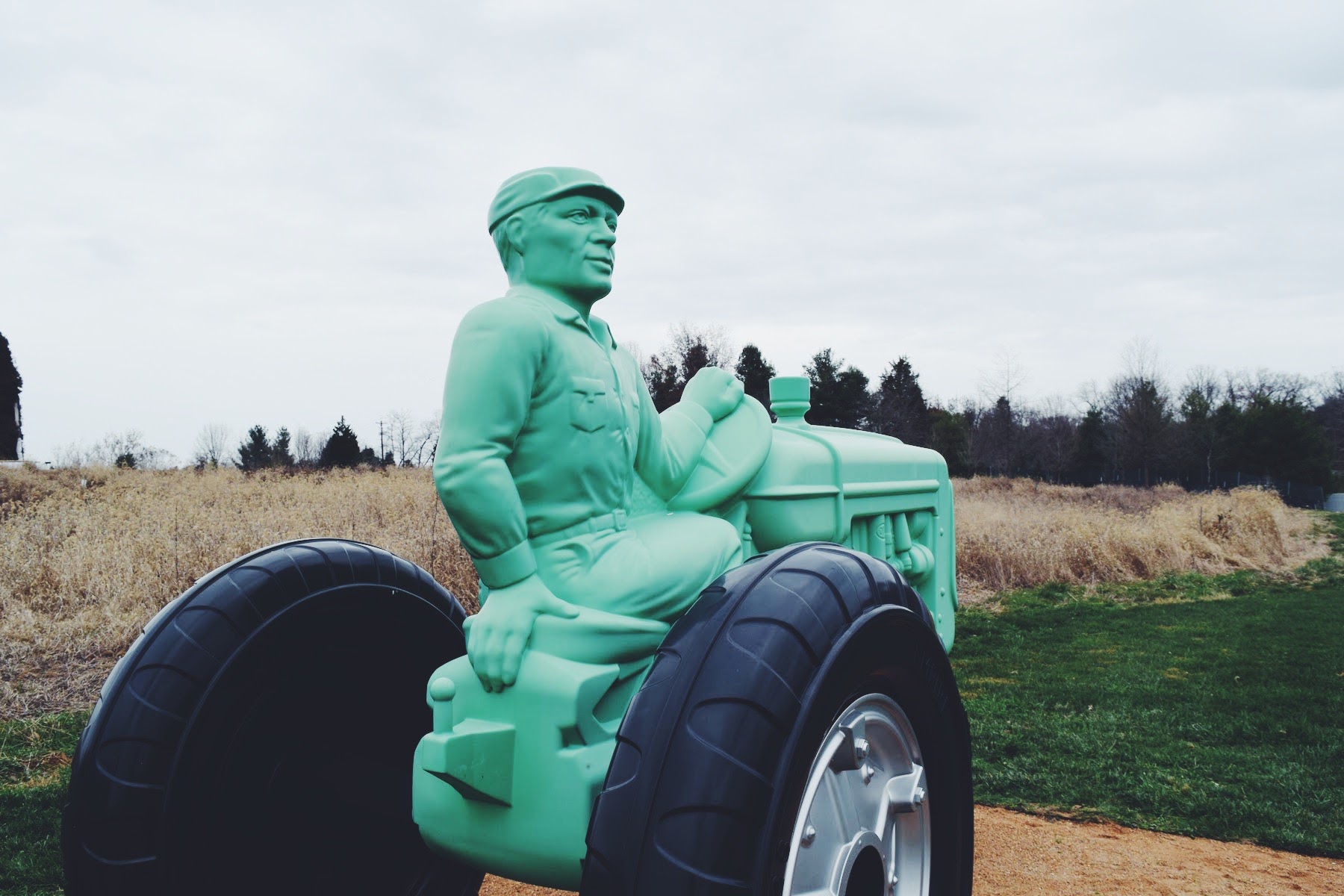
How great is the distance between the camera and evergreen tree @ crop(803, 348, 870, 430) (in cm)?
2267

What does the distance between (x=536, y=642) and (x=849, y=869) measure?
0.72 meters

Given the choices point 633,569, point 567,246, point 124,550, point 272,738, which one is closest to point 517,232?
point 567,246

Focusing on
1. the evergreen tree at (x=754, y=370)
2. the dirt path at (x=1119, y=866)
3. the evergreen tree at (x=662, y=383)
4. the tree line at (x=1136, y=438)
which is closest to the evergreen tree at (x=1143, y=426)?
the tree line at (x=1136, y=438)

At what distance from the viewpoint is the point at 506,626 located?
5.60ft

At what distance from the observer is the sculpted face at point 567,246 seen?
1945mm

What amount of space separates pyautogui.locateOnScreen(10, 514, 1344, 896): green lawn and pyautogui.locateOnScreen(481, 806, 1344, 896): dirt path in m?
0.17

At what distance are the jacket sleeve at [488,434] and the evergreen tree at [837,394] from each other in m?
20.5

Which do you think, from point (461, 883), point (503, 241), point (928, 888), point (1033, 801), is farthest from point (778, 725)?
point (1033, 801)

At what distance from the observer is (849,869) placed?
1641 mm

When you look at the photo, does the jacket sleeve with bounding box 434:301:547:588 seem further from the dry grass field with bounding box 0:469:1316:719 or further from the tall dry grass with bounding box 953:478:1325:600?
the tall dry grass with bounding box 953:478:1325:600

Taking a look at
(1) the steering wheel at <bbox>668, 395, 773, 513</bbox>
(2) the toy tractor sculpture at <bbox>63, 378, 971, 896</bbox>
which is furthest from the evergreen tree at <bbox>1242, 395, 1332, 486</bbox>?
→ (1) the steering wheel at <bbox>668, 395, 773, 513</bbox>

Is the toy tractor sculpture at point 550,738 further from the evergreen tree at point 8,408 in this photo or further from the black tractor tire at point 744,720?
the evergreen tree at point 8,408

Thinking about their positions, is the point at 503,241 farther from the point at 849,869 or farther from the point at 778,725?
the point at 849,869

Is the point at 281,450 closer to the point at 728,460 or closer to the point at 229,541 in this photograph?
the point at 229,541
